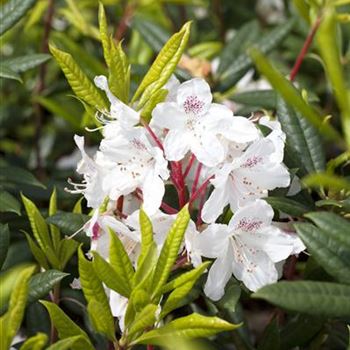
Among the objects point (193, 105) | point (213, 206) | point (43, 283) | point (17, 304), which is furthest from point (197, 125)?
point (17, 304)

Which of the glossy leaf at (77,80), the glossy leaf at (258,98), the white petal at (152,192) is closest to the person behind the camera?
the white petal at (152,192)

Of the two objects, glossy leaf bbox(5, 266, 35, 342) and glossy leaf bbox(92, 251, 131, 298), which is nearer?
glossy leaf bbox(5, 266, 35, 342)

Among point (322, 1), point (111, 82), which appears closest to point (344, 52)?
point (322, 1)

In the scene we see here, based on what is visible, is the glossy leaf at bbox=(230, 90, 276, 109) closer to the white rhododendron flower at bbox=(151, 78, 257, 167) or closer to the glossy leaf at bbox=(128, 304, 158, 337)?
the white rhododendron flower at bbox=(151, 78, 257, 167)

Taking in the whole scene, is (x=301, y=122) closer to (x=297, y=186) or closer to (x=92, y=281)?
(x=297, y=186)

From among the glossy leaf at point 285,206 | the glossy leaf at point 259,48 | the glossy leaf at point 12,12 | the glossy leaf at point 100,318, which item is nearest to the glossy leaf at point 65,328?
the glossy leaf at point 100,318

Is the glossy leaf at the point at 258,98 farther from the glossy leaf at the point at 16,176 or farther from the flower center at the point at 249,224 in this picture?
the flower center at the point at 249,224

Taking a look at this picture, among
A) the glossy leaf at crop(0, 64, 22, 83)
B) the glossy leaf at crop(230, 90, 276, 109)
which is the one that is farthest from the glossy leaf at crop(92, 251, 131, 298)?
the glossy leaf at crop(230, 90, 276, 109)

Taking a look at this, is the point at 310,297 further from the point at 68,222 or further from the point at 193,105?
the point at 68,222
